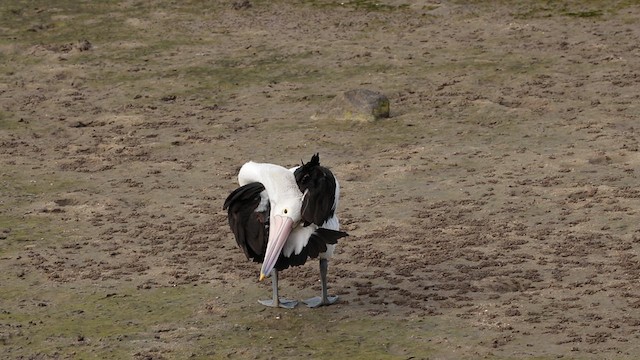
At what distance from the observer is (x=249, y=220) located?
9.22 meters

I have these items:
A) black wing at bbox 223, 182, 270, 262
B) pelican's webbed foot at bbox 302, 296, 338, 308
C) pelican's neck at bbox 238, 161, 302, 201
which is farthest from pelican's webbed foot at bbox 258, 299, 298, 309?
pelican's neck at bbox 238, 161, 302, 201

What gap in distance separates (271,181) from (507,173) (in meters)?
4.06

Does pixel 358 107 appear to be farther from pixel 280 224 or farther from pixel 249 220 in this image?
pixel 280 224

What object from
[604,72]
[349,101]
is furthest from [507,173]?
[604,72]

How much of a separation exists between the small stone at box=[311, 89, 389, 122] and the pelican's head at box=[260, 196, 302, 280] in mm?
5500

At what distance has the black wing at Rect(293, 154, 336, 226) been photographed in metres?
8.98

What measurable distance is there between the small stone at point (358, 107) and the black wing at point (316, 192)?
16.9 feet

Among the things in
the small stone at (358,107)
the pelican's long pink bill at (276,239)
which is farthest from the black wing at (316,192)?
the small stone at (358,107)

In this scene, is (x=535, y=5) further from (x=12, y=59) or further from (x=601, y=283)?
(x=601, y=283)

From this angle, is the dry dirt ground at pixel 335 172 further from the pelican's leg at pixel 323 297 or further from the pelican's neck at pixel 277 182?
the pelican's neck at pixel 277 182

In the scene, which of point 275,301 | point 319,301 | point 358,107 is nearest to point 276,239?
point 275,301

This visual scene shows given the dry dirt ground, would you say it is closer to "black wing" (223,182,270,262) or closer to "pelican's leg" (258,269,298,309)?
"pelican's leg" (258,269,298,309)

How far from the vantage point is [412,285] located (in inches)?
388

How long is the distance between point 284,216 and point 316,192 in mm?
287
